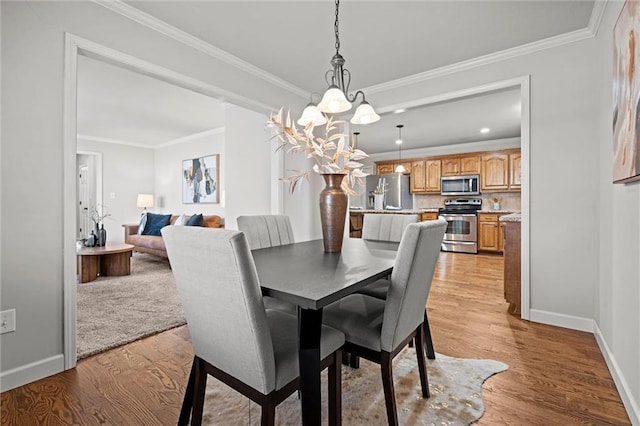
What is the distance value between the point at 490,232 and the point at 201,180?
585 cm

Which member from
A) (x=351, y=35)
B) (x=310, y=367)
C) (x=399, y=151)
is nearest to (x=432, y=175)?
(x=399, y=151)

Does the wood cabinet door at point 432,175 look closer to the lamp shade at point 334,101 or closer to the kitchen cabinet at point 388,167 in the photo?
the kitchen cabinet at point 388,167

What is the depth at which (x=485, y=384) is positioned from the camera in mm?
1703

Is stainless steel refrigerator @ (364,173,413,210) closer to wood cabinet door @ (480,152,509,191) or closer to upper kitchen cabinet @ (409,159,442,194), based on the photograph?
upper kitchen cabinet @ (409,159,442,194)

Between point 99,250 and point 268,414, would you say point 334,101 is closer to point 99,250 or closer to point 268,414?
point 268,414

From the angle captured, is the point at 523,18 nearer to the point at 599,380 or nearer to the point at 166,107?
the point at 599,380

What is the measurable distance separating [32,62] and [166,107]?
291cm

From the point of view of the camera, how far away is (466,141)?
21.8 ft

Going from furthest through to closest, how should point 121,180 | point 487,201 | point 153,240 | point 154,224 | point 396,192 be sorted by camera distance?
point 396,192
point 121,180
point 487,201
point 154,224
point 153,240

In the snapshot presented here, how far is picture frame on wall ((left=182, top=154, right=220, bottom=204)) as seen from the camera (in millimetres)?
6027

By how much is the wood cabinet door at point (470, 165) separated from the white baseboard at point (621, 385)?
4.87m

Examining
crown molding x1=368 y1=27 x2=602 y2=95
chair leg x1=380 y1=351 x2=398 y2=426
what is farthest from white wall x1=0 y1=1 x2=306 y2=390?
crown molding x1=368 y1=27 x2=602 y2=95

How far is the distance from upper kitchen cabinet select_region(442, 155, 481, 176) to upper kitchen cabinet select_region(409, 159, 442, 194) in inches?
6.0

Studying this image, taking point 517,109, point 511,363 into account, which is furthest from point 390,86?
point 511,363
